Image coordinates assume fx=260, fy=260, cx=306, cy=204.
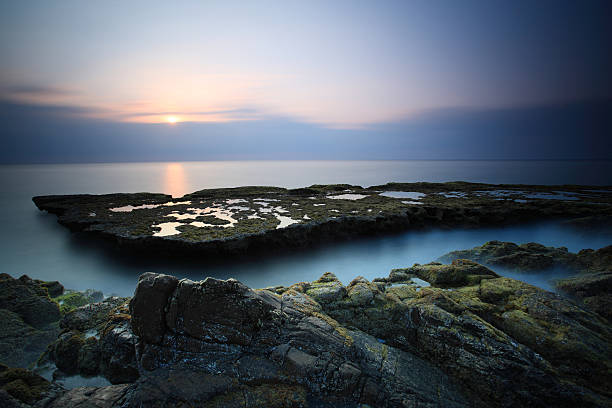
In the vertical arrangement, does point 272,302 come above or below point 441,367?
above

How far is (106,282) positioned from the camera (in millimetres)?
12234

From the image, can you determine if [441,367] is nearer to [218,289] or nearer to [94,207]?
[218,289]

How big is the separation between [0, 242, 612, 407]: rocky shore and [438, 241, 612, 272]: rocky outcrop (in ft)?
12.6

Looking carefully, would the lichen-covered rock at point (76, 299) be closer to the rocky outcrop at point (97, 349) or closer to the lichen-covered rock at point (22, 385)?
the rocky outcrop at point (97, 349)

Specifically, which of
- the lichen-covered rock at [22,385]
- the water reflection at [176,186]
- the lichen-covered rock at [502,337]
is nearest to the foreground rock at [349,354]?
the lichen-covered rock at [502,337]

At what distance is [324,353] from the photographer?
534 cm

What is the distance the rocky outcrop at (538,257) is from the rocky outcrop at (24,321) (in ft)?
52.8

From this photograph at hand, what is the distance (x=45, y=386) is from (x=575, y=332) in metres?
11.2

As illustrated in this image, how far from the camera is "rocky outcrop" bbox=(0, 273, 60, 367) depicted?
7023 millimetres

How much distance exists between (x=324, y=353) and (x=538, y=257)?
35.7 feet

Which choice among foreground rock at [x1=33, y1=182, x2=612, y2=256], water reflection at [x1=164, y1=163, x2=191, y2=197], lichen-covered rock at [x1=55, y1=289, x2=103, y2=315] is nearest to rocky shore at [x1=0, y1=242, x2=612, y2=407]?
lichen-covered rock at [x1=55, y1=289, x2=103, y2=315]

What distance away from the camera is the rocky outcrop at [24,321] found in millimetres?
7023

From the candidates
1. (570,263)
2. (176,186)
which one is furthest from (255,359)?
(176,186)

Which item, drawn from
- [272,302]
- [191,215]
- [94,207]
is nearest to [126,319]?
[272,302]
